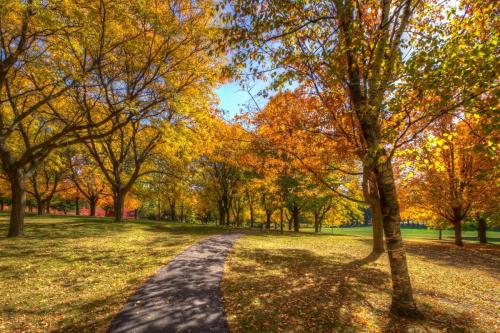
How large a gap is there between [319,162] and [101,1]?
10999 mm

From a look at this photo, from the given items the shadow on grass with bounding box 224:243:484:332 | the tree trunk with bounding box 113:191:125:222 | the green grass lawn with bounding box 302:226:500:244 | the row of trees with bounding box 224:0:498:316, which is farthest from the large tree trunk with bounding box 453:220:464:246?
the tree trunk with bounding box 113:191:125:222

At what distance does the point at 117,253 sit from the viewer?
1148cm

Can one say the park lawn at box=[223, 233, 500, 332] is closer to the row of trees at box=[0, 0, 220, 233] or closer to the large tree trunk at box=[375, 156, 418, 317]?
the large tree trunk at box=[375, 156, 418, 317]

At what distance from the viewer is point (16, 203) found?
13.5 meters

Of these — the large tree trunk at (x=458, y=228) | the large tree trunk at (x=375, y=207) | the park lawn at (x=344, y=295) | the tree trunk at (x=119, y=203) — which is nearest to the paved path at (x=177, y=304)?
the park lawn at (x=344, y=295)

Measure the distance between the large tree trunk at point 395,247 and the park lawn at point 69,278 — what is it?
20.7 ft

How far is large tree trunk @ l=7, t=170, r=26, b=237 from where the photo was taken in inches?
528

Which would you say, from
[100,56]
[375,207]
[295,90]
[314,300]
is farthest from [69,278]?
[375,207]

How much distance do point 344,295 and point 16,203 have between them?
1582 centimetres

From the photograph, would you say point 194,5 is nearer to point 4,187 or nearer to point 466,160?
point 466,160

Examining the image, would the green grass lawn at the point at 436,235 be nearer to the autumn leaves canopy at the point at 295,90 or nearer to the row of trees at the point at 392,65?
the autumn leaves canopy at the point at 295,90

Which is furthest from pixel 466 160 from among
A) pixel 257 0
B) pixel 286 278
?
pixel 257 0

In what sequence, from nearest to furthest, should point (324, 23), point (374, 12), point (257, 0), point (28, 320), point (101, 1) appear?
point (28, 320), point (257, 0), point (324, 23), point (374, 12), point (101, 1)

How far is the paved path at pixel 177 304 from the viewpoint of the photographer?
5340 millimetres
